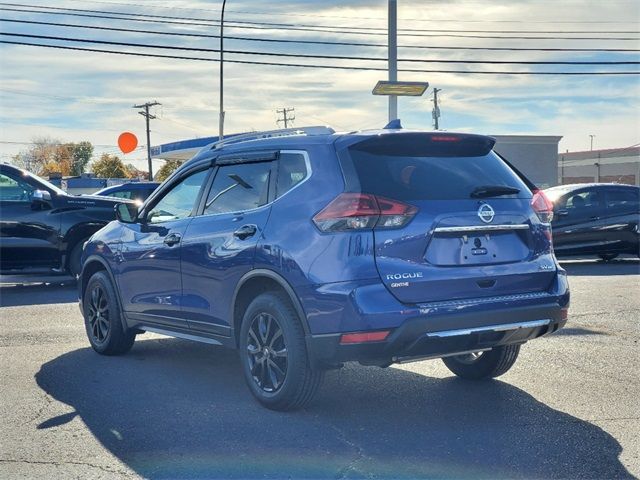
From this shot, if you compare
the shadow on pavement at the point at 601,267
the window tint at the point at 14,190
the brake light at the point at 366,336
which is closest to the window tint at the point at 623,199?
the shadow on pavement at the point at 601,267

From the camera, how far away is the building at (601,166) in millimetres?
72750

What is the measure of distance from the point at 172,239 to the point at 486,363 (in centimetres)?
261

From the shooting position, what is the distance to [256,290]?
5445 millimetres

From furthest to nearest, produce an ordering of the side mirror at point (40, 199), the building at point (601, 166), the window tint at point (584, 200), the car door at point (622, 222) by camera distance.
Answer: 1. the building at point (601, 166)
2. the window tint at point (584, 200)
3. the car door at point (622, 222)
4. the side mirror at point (40, 199)

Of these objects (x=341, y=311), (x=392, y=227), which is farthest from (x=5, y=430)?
(x=392, y=227)

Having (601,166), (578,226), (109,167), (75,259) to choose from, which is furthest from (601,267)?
(109,167)

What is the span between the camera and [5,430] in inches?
198

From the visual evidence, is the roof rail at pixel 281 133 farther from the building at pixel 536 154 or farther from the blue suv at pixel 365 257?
the building at pixel 536 154

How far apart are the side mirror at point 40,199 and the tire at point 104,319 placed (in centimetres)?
467

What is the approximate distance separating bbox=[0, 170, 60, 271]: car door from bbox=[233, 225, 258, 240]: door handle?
23.7 feet

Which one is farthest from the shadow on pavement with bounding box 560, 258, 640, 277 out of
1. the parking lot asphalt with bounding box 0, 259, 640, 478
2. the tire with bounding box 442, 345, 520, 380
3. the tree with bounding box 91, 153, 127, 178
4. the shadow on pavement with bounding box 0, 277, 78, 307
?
the tree with bounding box 91, 153, 127, 178

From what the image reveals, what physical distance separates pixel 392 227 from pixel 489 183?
871mm

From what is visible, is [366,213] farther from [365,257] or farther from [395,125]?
[395,125]

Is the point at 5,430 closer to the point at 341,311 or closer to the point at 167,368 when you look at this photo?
the point at 167,368
